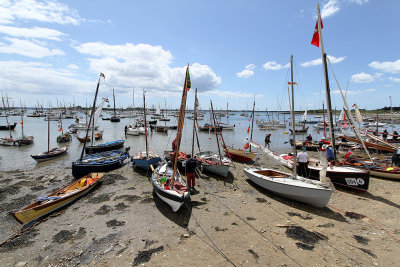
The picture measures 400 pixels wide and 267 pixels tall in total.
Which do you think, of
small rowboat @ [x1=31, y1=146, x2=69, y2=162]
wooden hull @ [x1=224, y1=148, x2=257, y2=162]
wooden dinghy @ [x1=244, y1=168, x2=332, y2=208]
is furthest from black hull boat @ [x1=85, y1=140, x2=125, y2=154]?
wooden dinghy @ [x1=244, y1=168, x2=332, y2=208]

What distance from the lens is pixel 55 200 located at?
1045cm

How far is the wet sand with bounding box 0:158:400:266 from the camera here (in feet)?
22.6

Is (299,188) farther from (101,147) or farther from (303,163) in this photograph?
(101,147)

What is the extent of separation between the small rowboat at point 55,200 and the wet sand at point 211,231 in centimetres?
45

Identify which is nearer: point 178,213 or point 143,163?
point 178,213

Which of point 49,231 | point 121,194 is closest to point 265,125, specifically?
point 121,194

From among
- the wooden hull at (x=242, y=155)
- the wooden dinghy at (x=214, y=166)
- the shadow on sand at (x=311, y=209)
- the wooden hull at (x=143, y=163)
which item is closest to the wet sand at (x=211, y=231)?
the shadow on sand at (x=311, y=209)

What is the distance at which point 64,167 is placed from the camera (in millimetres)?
20344

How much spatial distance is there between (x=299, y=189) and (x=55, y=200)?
500 inches

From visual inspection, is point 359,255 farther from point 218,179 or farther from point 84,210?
point 84,210

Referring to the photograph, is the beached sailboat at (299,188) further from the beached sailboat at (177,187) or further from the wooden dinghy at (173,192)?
the beached sailboat at (177,187)

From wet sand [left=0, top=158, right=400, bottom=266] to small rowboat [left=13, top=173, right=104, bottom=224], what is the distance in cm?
45

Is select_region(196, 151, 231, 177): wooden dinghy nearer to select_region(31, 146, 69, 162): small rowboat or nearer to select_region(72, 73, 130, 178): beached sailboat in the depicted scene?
select_region(72, 73, 130, 178): beached sailboat

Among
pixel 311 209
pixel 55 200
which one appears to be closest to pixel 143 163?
pixel 55 200
